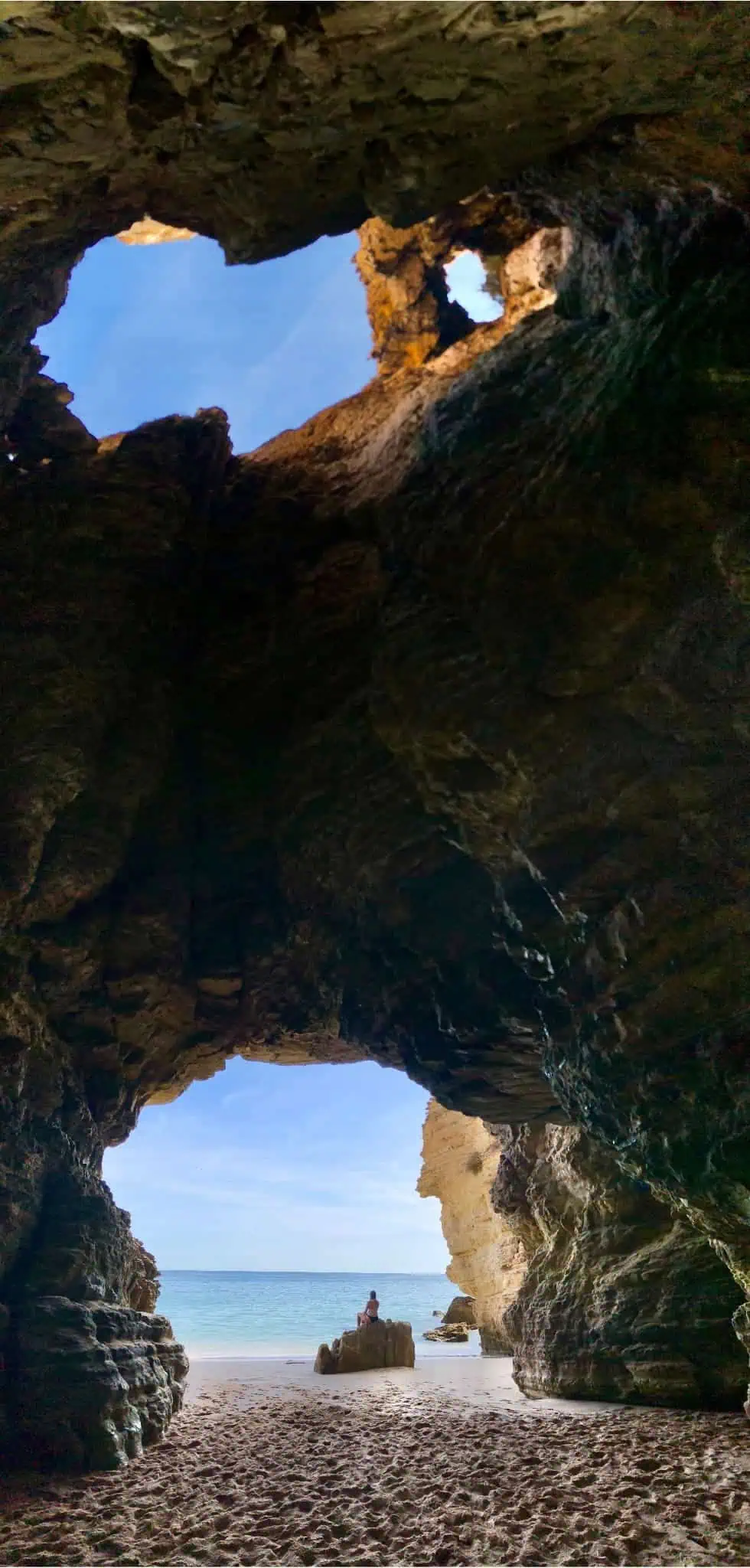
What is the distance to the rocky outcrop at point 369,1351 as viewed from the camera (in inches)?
566

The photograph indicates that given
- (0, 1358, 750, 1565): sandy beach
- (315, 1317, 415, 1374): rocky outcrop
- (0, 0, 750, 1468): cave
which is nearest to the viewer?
(0, 1358, 750, 1565): sandy beach

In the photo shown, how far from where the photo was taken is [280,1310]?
202ft

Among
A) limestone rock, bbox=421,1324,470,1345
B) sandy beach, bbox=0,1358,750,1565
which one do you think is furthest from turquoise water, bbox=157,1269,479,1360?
sandy beach, bbox=0,1358,750,1565

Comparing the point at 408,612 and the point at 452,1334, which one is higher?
→ the point at 408,612

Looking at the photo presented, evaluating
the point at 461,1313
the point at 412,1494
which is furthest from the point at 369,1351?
the point at 461,1313

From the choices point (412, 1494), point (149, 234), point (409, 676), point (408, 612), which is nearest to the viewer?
point (412, 1494)

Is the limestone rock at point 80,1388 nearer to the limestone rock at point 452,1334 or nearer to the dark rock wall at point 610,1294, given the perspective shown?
the dark rock wall at point 610,1294

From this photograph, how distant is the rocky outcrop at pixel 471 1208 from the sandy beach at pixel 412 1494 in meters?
11.1

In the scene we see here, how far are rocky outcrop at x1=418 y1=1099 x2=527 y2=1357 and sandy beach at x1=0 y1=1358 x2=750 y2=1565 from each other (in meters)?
11.1

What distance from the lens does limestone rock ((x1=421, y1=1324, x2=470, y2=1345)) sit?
23.9 meters

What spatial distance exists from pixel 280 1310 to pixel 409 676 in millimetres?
66389

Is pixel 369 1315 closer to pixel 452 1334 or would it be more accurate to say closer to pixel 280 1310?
pixel 452 1334

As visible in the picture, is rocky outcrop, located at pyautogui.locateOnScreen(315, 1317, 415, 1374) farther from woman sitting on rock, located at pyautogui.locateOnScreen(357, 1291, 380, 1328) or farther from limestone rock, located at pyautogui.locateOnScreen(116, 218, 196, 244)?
limestone rock, located at pyautogui.locateOnScreen(116, 218, 196, 244)

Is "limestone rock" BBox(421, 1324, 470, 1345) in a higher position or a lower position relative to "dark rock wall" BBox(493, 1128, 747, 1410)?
lower
